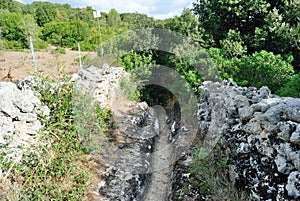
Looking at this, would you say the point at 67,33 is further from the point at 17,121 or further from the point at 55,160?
the point at 55,160

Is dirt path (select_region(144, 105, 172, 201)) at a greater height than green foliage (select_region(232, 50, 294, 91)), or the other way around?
green foliage (select_region(232, 50, 294, 91))

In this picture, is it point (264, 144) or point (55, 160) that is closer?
point (264, 144)

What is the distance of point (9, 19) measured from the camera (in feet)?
51.4

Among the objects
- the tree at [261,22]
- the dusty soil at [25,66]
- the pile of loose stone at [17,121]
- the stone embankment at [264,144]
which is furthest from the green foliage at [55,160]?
the tree at [261,22]

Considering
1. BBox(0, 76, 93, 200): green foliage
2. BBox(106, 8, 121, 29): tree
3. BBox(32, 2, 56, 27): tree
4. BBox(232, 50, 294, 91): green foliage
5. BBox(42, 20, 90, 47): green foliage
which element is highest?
BBox(106, 8, 121, 29): tree

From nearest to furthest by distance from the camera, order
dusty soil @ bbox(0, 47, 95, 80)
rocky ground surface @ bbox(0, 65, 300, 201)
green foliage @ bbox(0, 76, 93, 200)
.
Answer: rocky ground surface @ bbox(0, 65, 300, 201)
green foliage @ bbox(0, 76, 93, 200)
dusty soil @ bbox(0, 47, 95, 80)

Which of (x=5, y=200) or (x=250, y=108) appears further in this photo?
(x=250, y=108)

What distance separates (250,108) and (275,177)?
3.49 ft

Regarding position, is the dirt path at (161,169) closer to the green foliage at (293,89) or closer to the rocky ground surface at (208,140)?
the rocky ground surface at (208,140)

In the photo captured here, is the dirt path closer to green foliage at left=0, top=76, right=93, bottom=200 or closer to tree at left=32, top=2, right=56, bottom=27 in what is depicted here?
green foliage at left=0, top=76, right=93, bottom=200

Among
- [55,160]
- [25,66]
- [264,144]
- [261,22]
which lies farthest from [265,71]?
[25,66]

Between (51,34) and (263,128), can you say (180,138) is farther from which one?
(51,34)

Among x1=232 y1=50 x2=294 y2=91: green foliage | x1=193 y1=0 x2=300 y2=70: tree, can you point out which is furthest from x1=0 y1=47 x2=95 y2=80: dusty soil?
x1=193 y1=0 x2=300 y2=70: tree

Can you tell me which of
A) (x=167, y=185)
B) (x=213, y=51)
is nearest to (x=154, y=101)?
(x=213, y=51)
